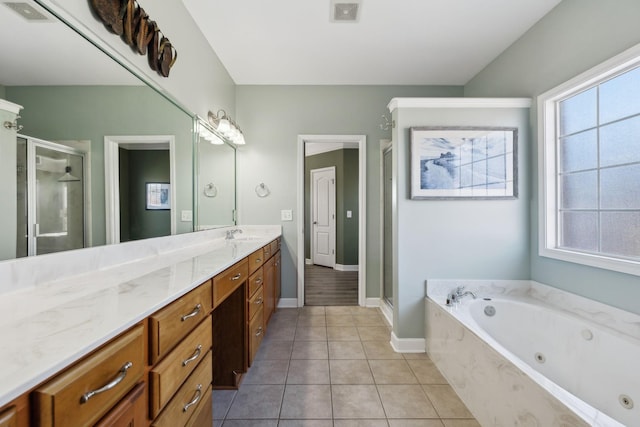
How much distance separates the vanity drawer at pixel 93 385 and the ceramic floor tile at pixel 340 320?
7.13 ft

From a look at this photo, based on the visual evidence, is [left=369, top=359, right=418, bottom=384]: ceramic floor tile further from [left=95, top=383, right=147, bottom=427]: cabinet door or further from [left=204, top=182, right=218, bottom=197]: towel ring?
[left=204, top=182, right=218, bottom=197]: towel ring

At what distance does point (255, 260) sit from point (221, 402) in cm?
87

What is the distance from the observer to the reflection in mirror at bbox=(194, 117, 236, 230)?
86.7 inches

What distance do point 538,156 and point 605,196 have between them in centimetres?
54

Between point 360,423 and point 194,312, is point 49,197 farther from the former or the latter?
point 360,423

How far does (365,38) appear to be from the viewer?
2312 mm

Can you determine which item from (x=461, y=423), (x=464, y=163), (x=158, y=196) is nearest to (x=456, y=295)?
(x=461, y=423)

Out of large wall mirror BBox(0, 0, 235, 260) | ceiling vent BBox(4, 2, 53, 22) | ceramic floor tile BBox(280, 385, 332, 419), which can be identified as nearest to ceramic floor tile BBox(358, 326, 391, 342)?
ceramic floor tile BBox(280, 385, 332, 419)

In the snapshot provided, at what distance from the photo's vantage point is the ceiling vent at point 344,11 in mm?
1923

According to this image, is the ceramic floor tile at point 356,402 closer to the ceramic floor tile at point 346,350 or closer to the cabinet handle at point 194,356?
the ceramic floor tile at point 346,350

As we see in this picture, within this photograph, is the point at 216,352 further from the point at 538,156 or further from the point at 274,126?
the point at 538,156

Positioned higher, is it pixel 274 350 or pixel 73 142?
pixel 73 142

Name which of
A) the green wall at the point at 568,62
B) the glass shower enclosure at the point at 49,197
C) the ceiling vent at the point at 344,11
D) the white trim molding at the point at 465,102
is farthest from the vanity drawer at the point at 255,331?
the ceiling vent at the point at 344,11

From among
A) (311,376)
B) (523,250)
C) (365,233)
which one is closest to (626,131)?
(523,250)
